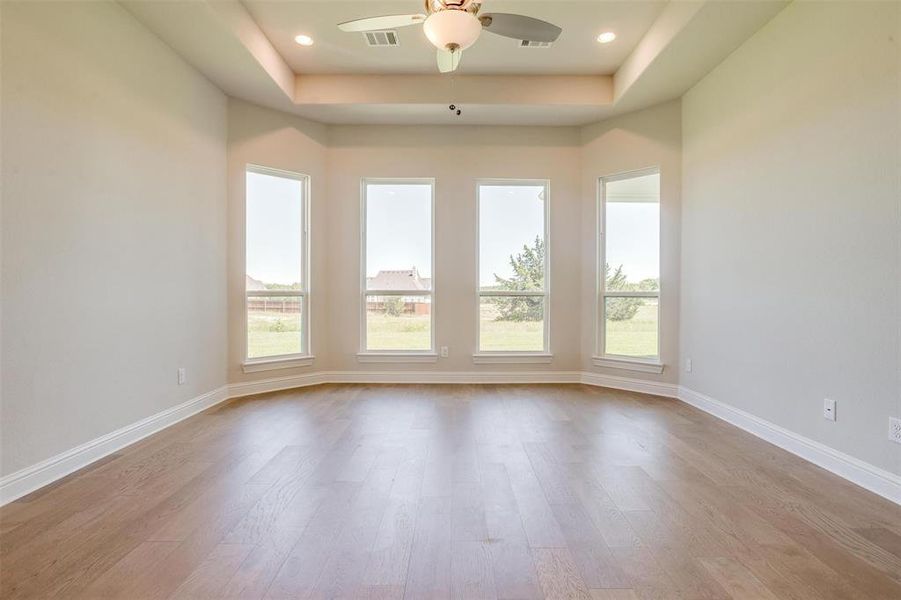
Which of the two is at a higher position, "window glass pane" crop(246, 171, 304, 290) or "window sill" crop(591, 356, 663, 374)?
"window glass pane" crop(246, 171, 304, 290)

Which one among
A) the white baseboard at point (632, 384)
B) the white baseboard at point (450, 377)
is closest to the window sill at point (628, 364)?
the white baseboard at point (632, 384)

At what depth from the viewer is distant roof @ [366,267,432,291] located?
197 inches

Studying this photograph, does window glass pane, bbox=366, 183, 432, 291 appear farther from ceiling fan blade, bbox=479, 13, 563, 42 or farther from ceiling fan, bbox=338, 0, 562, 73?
ceiling fan blade, bbox=479, 13, 563, 42

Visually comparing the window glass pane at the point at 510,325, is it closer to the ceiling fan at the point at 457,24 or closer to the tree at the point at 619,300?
the tree at the point at 619,300

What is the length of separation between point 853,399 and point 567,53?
3444mm

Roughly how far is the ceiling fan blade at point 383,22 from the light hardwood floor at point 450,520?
101 inches

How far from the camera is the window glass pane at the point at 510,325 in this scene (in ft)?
16.5

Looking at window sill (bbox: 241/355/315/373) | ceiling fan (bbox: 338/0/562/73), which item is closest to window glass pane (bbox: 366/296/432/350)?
window sill (bbox: 241/355/315/373)

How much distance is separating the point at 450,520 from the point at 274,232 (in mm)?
3726

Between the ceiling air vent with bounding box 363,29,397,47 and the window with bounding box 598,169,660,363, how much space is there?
8.81 feet

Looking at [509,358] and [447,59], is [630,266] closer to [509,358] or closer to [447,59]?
[509,358]

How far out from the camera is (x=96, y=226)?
107 inches

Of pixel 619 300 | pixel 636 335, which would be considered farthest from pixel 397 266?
pixel 636 335

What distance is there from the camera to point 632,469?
254 cm
